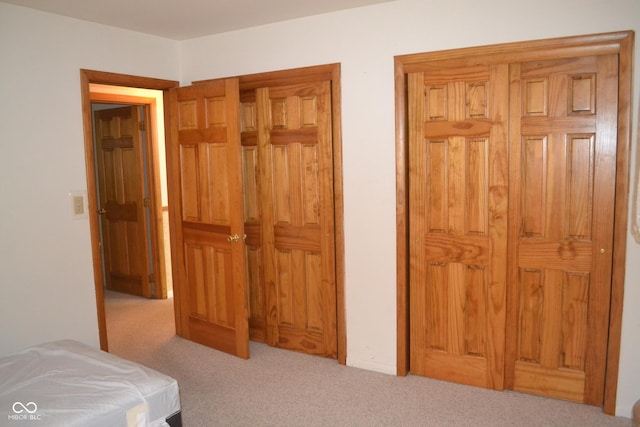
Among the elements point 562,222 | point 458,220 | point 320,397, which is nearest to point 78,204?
point 320,397

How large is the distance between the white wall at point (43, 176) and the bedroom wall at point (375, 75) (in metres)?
1.19

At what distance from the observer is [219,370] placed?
3.43m

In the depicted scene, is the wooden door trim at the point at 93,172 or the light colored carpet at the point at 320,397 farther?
the wooden door trim at the point at 93,172

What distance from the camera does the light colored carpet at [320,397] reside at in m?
2.73

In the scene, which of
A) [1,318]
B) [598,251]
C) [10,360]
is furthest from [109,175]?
[598,251]

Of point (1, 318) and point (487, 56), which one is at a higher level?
point (487, 56)

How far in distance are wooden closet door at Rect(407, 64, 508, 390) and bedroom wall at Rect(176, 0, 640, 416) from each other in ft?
0.56

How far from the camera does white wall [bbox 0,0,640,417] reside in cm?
276

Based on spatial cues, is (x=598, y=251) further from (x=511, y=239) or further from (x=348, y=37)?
(x=348, y=37)

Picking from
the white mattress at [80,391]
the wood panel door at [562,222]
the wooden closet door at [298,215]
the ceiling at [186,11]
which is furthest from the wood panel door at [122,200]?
the wood panel door at [562,222]

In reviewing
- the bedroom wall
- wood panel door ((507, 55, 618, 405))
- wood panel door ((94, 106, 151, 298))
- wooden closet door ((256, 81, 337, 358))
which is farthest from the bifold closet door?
wood panel door ((94, 106, 151, 298))

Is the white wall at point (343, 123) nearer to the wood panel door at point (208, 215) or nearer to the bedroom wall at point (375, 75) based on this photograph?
the bedroom wall at point (375, 75)

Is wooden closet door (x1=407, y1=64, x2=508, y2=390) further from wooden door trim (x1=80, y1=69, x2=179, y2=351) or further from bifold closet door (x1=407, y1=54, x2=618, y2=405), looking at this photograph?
wooden door trim (x1=80, y1=69, x2=179, y2=351)

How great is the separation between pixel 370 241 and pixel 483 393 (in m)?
1.20
